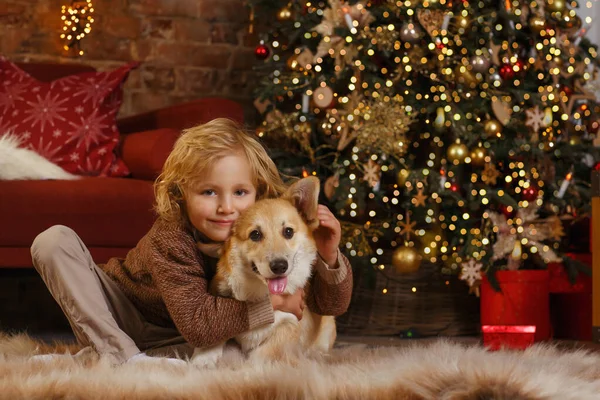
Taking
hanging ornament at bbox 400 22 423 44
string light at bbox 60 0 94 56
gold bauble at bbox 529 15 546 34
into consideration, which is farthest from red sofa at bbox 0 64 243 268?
gold bauble at bbox 529 15 546 34

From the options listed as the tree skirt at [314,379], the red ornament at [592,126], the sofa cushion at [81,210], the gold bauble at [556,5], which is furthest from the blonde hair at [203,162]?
the red ornament at [592,126]

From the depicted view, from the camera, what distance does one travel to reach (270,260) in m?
1.63

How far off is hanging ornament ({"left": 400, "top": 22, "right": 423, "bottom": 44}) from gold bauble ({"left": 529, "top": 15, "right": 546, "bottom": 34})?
0.51 meters

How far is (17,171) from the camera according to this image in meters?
2.80

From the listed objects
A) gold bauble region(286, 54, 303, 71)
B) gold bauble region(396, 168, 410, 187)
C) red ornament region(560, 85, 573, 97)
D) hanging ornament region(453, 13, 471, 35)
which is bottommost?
gold bauble region(396, 168, 410, 187)

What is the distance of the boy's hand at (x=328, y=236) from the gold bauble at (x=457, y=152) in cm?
135

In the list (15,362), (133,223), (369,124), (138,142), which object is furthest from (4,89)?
(15,362)

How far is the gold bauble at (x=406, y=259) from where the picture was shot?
310 cm

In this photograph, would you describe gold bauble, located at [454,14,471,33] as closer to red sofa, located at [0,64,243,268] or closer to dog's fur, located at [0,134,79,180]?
red sofa, located at [0,64,243,268]

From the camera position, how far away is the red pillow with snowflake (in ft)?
10.4

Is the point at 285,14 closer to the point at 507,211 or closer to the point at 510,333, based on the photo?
the point at 507,211

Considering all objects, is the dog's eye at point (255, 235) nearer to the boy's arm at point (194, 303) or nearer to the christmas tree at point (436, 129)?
the boy's arm at point (194, 303)

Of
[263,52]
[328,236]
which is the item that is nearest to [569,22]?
[263,52]

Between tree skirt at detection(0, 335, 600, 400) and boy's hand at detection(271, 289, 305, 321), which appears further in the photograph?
boy's hand at detection(271, 289, 305, 321)
